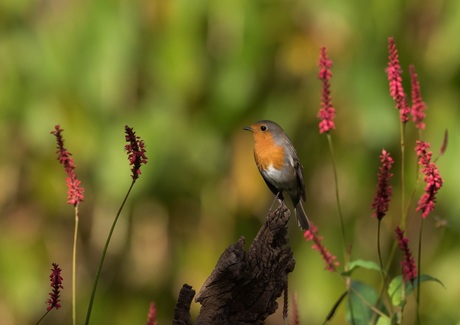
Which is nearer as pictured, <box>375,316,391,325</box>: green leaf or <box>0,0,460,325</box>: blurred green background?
<box>375,316,391,325</box>: green leaf

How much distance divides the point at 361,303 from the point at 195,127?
1.86 m

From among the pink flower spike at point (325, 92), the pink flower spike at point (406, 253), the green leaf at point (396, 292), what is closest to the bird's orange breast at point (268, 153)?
the green leaf at point (396, 292)

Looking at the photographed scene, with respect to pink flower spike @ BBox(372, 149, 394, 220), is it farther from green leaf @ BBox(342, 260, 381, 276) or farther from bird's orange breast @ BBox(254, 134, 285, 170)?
bird's orange breast @ BBox(254, 134, 285, 170)

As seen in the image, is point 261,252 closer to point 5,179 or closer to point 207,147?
→ point 207,147

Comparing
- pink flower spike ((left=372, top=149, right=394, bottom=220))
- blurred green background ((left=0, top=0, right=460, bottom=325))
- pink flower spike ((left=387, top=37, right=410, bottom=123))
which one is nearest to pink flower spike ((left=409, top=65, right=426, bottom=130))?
pink flower spike ((left=387, top=37, right=410, bottom=123))

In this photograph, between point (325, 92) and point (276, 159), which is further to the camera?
point (276, 159)

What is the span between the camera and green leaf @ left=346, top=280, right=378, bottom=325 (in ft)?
6.61

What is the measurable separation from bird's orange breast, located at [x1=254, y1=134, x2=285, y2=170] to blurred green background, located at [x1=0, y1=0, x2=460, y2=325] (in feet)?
2.95

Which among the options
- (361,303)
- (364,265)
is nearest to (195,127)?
(361,303)

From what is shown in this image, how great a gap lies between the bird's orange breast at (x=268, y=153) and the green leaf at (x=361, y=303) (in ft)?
2.05

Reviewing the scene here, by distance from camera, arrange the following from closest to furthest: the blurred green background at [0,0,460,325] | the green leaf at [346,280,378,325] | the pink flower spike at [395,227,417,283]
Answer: the pink flower spike at [395,227,417,283]
the green leaf at [346,280,378,325]
the blurred green background at [0,0,460,325]

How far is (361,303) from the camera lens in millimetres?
2043

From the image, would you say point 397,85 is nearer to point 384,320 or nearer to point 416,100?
point 416,100

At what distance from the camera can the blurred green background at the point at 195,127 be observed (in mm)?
3639
